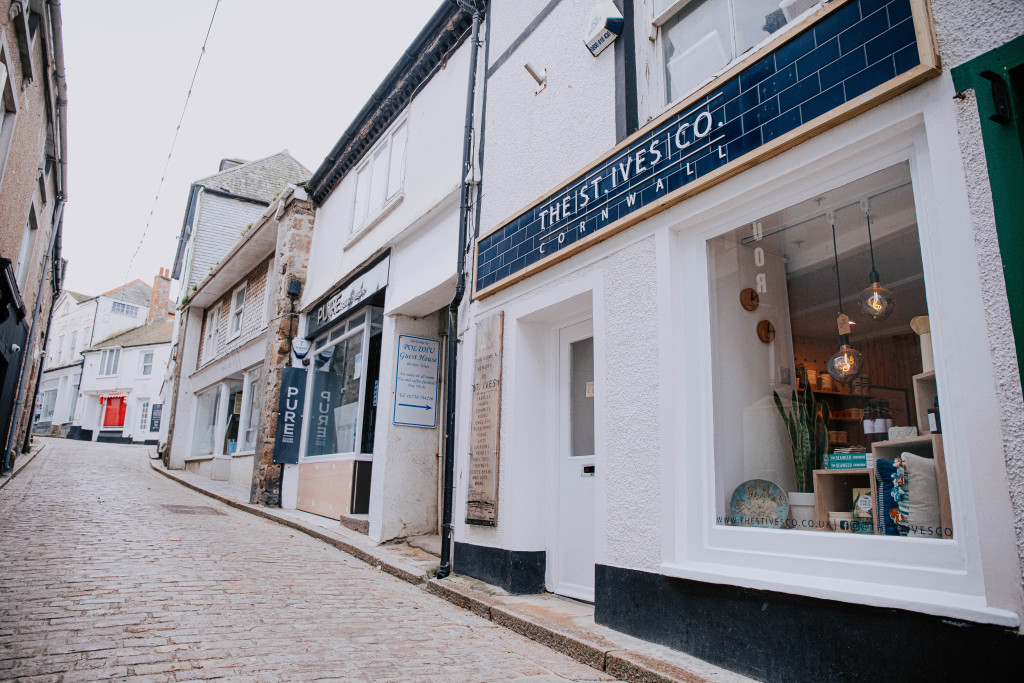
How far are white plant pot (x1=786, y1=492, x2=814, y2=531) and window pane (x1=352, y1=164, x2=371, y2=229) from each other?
8.25 m

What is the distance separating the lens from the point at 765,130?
3691mm

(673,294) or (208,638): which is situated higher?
(673,294)

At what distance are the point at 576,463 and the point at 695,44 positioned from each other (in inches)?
131

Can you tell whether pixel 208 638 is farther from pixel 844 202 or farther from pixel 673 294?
pixel 844 202

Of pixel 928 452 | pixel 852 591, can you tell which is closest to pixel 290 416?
pixel 852 591

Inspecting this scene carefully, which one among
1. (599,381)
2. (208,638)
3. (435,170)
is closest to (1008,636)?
(599,381)

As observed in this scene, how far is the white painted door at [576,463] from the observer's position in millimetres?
5270

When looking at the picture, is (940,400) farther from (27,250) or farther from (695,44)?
(27,250)

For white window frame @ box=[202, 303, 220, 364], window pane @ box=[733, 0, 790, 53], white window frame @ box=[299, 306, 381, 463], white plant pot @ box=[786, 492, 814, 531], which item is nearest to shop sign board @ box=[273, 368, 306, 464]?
white window frame @ box=[299, 306, 381, 463]

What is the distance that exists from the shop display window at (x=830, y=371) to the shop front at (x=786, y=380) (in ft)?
0.04

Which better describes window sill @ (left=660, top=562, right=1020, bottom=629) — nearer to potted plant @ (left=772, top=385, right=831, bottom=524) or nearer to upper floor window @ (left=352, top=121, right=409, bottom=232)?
potted plant @ (left=772, top=385, right=831, bottom=524)

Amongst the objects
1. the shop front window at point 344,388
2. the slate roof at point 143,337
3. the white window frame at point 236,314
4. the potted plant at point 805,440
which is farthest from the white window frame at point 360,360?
the slate roof at point 143,337

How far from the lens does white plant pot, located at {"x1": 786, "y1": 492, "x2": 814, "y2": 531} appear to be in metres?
3.47

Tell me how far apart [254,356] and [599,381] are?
11.5m
